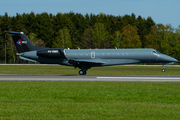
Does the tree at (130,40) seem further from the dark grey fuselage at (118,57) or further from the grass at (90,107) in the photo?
the grass at (90,107)

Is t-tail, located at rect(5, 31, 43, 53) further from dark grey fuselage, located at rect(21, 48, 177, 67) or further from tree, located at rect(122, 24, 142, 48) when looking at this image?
tree, located at rect(122, 24, 142, 48)

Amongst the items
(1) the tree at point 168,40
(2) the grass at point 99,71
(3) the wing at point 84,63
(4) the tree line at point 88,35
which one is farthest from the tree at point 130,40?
(3) the wing at point 84,63

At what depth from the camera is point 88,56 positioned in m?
36.1

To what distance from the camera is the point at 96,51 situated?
119 ft

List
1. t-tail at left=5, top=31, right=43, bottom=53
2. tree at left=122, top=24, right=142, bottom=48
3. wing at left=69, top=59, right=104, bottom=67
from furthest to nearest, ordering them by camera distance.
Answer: tree at left=122, top=24, right=142, bottom=48 → t-tail at left=5, top=31, right=43, bottom=53 → wing at left=69, top=59, right=104, bottom=67

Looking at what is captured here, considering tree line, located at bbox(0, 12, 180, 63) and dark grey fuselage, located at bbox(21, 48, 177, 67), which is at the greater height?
tree line, located at bbox(0, 12, 180, 63)

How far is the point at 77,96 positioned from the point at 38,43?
96.3m

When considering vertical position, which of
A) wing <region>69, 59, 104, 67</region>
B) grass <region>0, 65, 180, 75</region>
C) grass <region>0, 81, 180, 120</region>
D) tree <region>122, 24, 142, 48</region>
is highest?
tree <region>122, 24, 142, 48</region>

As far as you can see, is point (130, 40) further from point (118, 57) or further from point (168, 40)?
point (118, 57)

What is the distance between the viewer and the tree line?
9825cm

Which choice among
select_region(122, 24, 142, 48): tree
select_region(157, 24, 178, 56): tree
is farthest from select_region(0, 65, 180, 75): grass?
select_region(122, 24, 142, 48): tree

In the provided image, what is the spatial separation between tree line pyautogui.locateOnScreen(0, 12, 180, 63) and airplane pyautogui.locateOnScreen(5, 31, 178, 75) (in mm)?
60968

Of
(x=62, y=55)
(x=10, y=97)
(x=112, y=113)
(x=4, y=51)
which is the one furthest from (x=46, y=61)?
(x=4, y=51)

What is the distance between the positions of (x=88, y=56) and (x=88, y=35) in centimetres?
7424
